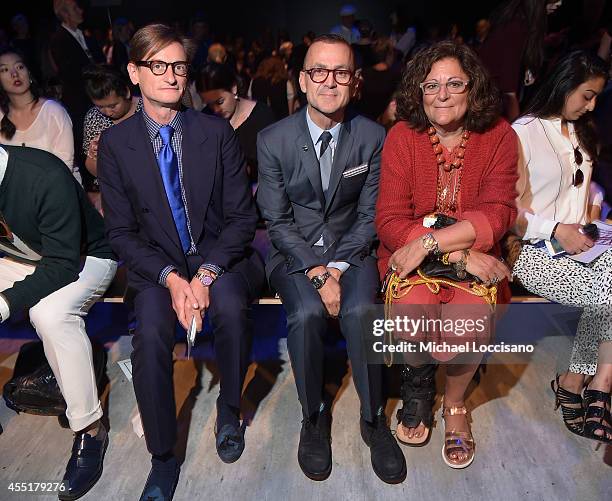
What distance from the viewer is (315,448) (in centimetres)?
235

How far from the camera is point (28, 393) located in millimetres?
2617

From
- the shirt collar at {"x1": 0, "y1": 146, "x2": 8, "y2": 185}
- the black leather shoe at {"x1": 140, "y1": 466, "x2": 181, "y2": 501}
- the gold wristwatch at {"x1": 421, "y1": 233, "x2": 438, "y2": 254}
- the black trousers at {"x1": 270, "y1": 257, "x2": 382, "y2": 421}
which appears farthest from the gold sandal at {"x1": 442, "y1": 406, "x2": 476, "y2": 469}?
the shirt collar at {"x1": 0, "y1": 146, "x2": 8, "y2": 185}

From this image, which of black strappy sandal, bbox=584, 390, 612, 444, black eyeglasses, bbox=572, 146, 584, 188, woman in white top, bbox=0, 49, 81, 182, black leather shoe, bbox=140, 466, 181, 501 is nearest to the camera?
black leather shoe, bbox=140, 466, 181, 501

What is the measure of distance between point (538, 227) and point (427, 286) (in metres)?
0.72

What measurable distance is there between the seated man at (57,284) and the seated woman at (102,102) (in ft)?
2.72

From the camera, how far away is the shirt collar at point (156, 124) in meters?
2.48

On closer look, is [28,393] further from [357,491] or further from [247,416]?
[357,491]

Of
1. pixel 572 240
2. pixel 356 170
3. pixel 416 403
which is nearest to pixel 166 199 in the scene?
pixel 356 170

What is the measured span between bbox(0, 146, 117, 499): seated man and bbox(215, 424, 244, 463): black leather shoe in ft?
1.73

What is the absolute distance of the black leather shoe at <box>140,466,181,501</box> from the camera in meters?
2.17

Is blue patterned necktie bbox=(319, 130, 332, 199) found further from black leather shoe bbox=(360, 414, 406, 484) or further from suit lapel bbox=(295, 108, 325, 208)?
black leather shoe bbox=(360, 414, 406, 484)

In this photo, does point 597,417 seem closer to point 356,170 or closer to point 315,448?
point 315,448

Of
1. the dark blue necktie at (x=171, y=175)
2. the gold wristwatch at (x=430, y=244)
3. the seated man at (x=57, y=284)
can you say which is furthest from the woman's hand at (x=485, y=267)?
the seated man at (x=57, y=284)

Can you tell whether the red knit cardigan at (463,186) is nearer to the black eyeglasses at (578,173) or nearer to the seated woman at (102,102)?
the black eyeglasses at (578,173)
